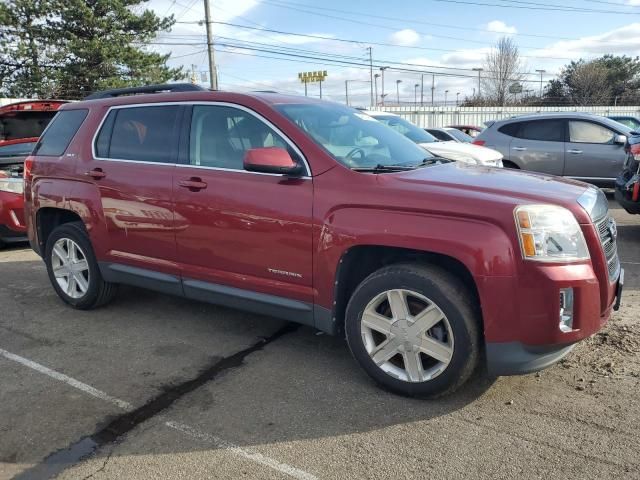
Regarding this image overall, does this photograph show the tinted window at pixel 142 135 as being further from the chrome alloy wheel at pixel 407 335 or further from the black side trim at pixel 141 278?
the chrome alloy wheel at pixel 407 335

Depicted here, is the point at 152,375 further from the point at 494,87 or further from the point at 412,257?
the point at 494,87

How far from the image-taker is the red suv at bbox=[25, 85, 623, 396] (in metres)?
2.96

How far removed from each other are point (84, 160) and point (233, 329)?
1.96m

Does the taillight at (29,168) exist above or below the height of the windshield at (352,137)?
below

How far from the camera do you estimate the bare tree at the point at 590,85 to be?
58.0 m

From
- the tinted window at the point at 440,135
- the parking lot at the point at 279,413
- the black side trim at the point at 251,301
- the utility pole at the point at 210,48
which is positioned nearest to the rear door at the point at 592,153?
the tinted window at the point at 440,135

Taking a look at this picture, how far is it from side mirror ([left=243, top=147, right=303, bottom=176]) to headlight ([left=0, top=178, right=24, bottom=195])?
543cm

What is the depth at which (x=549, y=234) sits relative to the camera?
9.60ft

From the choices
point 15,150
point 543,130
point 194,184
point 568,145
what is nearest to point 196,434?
point 194,184

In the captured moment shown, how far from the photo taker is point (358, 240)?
3314 millimetres

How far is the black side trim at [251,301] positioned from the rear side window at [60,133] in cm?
193

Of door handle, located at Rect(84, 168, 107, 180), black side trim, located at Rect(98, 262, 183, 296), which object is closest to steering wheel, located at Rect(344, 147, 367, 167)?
black side trim, located at Rect(98, 262, 183, 296)

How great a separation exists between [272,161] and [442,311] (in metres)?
1.37

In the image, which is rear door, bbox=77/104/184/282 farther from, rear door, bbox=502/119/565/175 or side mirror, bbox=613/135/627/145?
side mirror, bbox=613/135/627/145
